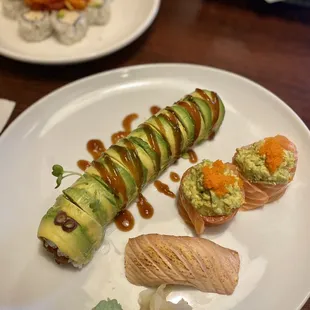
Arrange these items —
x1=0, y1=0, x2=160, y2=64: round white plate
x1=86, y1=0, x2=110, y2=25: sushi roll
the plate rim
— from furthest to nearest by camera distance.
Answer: x1=86, y1=0, x2=110, y2=25: sushi roll < x1=0, y1=0, x2=160, y2=64: round white plate < the plate rim

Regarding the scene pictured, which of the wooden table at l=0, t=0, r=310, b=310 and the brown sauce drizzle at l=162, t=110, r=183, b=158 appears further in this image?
the wooden table at l=0, t=0, r=310, b=310

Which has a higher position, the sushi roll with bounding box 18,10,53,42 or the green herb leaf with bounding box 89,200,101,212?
the sushi roll with bounding box 18,10,53,42

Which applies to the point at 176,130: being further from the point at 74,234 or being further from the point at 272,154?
the point at 74,234

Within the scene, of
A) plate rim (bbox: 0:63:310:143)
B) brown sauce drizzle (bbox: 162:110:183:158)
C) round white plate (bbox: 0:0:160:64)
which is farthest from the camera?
round white plate (bbox: 0:0:160:64)

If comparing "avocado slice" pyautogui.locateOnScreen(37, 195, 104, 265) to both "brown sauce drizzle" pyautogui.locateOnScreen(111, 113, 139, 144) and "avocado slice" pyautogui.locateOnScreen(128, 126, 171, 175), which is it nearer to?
"avocado slice" pyautogui.locateOnScreen(128, 126, 171, 175)

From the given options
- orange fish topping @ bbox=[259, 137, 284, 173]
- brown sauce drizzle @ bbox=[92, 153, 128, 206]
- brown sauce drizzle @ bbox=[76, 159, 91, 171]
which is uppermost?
orange fish topping @ bbox=[259, 137, 284, 173]

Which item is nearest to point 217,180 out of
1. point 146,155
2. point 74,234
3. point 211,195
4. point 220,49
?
point 211,195

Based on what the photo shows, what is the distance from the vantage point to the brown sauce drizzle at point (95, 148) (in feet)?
7.45

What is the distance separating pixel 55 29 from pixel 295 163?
156 cm

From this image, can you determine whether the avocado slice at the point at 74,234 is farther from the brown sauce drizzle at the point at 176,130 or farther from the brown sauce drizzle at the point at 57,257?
the brown sauce drizzle at the point at 176,130

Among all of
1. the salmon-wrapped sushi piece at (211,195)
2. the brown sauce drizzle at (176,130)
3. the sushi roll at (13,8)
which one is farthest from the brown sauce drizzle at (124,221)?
the sushi roll at (13,8)

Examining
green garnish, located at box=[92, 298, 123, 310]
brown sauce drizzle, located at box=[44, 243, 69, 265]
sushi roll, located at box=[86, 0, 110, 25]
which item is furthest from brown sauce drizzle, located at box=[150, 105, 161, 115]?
green garnish, located at box=[92, 298, 123, 310]

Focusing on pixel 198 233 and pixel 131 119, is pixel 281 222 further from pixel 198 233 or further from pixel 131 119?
pixel 131 119

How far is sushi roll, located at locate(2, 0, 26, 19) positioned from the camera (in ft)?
9.21
